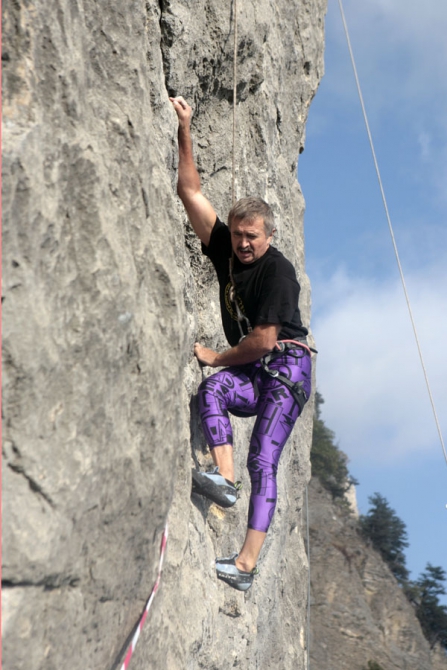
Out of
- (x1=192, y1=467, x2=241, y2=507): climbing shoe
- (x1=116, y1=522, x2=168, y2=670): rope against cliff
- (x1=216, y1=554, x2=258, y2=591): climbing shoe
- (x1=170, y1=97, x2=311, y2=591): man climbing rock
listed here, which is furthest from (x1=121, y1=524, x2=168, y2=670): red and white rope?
(x1=216, y1=554, x2=258, y2=591): climbing shoe

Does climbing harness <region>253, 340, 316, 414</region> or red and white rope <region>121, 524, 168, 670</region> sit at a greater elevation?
climbing harness <region>253, 340, 316, 414</region>

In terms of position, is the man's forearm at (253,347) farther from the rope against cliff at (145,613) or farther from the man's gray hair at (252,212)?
the rope against cliff at (145,613)

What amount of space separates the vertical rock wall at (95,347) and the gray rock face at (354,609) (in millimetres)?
24330

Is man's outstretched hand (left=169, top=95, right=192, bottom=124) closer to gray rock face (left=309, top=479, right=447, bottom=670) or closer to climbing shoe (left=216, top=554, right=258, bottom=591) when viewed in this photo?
climbing shoe (left=216, top=554, right=258, bottom=591)

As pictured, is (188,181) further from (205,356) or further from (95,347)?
(95,347)

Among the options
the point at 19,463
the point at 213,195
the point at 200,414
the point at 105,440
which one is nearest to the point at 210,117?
the point at 213,195

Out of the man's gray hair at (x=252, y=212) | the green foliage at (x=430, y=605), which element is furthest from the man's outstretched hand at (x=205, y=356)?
the green foliage at (x=430, y=605)

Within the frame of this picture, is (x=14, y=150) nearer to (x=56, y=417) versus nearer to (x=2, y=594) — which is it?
(x=56, y=417)

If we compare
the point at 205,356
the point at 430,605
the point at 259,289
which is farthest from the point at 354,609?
the point at 259,289

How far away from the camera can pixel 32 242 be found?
3.25 meters

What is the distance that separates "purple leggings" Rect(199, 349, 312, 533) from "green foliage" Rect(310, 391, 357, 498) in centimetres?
3715

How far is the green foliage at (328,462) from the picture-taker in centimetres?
4306

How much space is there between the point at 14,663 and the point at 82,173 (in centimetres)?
199

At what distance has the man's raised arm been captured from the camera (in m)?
5.69
